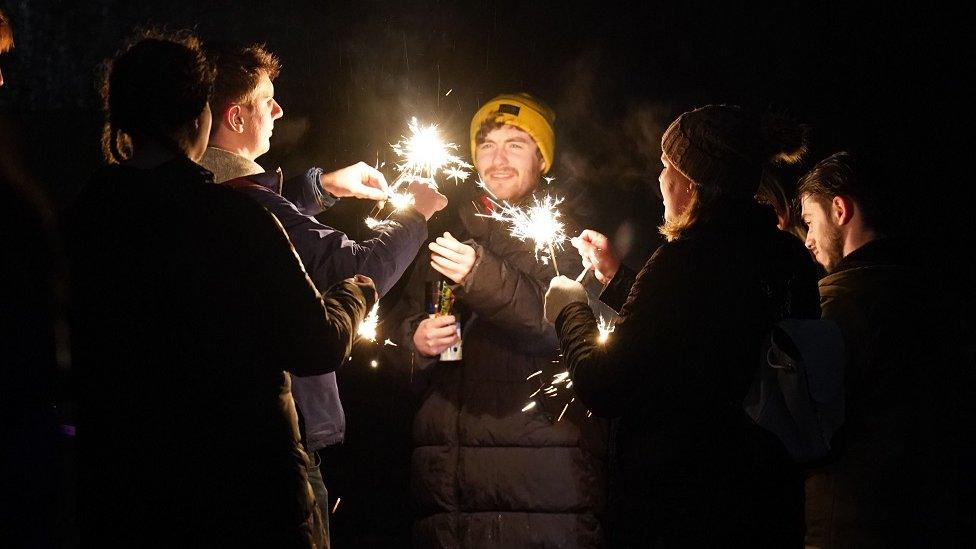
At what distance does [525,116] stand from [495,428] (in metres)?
1.98

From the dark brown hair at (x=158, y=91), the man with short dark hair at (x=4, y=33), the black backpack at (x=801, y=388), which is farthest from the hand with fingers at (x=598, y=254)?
the man with short dark hair at (x=4, y=33)

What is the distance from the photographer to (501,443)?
3.77 metres

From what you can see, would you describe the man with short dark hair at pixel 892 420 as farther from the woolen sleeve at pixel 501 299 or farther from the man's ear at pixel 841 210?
the woolen sleeve at pixel 501 299

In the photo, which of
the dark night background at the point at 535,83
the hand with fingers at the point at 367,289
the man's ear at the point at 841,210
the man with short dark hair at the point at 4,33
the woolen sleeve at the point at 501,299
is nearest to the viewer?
the hand with fingers at the point at 367,289

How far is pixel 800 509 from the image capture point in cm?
229

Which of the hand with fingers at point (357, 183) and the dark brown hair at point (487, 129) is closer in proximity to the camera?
the hand with fingers at point (357, 183)

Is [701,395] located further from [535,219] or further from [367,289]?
[535,219]

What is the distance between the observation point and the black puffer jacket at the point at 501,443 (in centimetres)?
365

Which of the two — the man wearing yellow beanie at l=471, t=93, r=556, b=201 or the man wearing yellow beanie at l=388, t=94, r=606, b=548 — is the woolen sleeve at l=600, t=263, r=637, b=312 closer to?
the man wearing yellow beanie at l=388, t=94, r=606, b=548

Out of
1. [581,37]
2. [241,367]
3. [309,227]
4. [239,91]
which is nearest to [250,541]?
[241,367]

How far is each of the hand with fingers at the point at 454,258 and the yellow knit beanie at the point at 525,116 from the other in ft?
3.49

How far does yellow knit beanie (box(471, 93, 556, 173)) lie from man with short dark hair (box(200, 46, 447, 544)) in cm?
152

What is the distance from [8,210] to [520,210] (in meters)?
2.75

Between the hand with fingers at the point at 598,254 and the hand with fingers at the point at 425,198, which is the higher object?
the hand with fingers at the point at 425,198
